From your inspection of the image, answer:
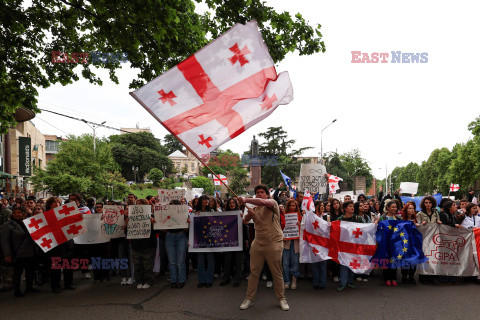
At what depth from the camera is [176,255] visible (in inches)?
273

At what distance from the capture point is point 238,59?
16.1ft

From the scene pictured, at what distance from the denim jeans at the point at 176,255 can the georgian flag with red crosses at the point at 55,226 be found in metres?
1.74

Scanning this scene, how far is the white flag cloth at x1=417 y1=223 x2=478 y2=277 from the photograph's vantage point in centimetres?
688

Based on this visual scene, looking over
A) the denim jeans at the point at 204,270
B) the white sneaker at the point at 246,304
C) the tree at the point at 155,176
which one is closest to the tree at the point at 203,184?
the tree at the point at 155,176

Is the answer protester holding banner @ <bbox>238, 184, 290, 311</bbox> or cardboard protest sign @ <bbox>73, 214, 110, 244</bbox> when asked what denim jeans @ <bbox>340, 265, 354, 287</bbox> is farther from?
cardboard protest sign @ <bbox>73, 214, 110, 244</bbox>

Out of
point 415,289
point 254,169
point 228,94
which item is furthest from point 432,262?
point 254,169

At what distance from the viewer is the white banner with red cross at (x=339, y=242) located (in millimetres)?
6695

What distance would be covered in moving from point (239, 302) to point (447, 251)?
4.34 m

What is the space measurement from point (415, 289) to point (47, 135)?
106m

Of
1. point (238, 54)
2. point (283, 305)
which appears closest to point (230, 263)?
point (283, 305)

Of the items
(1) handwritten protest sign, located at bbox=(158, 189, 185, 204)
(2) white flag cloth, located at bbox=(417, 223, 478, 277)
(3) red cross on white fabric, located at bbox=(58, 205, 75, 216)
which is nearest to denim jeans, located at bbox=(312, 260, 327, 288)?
(2) white flag cloth, located at bbox=(417, 223, 478, 277)

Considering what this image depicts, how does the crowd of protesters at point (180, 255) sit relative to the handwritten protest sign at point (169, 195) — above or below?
below

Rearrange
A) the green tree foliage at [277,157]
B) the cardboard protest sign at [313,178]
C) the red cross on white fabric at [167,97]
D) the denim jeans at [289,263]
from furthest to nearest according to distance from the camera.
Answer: the green tree foliage at [277,157]
the cardboard protest sign at [313,178]
the denim jeans at [289,263]
the red cross on white fabric at [167,97]

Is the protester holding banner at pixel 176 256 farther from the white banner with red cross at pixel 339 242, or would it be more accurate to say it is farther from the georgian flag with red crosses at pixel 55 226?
the white banner with red cross at pixel 339 242
